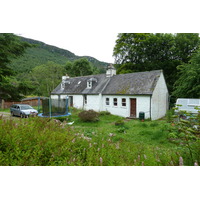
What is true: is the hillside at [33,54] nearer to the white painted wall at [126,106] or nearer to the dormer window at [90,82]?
the dormer window at [90,82]

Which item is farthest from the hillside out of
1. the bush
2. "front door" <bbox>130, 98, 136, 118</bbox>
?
"front door" <bbox>130, 98, 136, 118</bbox>

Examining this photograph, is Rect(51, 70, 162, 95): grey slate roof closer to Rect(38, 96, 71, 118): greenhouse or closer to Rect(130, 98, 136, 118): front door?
Rect(130, 98, 136, 118): front door

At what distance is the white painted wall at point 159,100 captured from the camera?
14025 mm

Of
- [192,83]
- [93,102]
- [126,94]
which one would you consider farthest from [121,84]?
[192,83]

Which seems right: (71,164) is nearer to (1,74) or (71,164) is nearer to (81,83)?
(1,74)

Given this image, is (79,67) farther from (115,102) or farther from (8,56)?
(8,56)

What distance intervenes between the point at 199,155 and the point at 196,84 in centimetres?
1260

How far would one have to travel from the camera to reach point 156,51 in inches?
879

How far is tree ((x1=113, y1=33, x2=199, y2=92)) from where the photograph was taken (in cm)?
2047

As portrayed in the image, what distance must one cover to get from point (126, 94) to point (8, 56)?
11.4 meters

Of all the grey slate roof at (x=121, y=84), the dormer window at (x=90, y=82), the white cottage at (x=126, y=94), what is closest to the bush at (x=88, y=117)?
the white cottage at (x=126, y=94)

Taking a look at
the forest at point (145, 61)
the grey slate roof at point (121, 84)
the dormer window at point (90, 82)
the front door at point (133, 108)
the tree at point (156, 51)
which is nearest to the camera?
the forest at point (145, 61)

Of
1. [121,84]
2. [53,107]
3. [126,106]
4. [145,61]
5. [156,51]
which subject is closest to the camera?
[53,107]

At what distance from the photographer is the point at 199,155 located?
237cm
